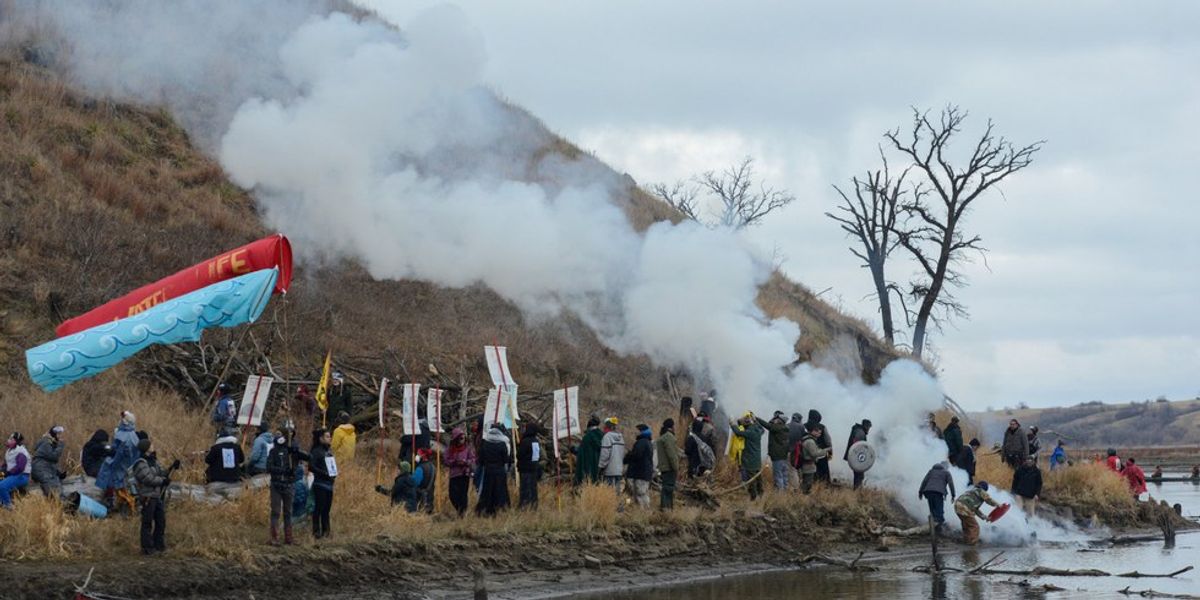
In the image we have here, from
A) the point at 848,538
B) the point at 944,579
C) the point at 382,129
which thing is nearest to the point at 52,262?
the point at 382,129

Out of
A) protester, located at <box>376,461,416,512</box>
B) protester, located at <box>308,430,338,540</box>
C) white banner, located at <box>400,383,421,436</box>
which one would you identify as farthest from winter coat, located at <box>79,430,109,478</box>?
white banner, located at <box>400,383,421,436</box>

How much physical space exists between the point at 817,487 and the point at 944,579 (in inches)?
218

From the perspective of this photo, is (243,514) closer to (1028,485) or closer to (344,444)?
(344,444)

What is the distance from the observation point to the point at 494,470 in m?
22.8

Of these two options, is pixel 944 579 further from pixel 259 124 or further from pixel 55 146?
pixel 55 146

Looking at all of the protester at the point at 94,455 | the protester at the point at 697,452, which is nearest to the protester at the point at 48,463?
the protester at the point at 94,455

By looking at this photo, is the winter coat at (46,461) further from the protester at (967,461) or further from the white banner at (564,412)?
the protester at (967,461)

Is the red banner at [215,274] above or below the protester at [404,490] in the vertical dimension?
above

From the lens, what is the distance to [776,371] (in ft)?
98.0

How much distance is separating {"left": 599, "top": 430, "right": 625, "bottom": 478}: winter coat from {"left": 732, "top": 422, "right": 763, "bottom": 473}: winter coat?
144 inches

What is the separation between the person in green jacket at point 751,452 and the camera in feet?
90.9

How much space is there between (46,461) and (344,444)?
5081mm

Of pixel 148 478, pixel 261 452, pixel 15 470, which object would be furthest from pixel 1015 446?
pixel 15 470

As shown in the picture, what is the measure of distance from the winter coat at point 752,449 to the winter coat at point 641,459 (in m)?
3.06
